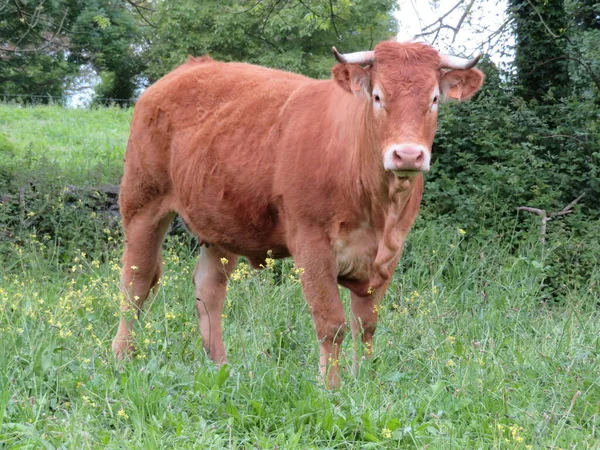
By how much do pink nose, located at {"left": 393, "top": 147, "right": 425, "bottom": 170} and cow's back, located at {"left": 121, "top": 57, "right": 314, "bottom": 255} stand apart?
120 cm

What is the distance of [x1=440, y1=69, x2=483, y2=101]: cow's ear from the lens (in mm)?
4754

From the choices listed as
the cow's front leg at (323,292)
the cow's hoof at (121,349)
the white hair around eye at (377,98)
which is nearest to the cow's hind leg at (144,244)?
the cow's hoof at (121,349)

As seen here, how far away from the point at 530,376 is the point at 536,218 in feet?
11.9

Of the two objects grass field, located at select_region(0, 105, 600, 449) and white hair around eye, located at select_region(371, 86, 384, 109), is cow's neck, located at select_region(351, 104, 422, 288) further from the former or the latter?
grass field, located at select_region(0, 105, 600, 449)

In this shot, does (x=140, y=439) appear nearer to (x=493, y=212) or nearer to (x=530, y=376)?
(x=530, y=376)

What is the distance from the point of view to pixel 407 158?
4.14 metres

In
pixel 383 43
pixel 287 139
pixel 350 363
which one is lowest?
pixel 350 363

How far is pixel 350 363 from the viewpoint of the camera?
486 cm

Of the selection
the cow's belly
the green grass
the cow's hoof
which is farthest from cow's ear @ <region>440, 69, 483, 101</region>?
the green grass

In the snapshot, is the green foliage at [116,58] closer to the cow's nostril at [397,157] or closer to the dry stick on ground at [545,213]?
the dry stick on ground at [545,213]

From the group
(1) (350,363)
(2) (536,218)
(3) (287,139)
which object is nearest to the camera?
(1) (350,363)

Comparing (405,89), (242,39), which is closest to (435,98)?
(405,89)

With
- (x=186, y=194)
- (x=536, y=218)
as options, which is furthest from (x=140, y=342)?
(x=536, y=218)

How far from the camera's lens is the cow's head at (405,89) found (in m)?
4.23
